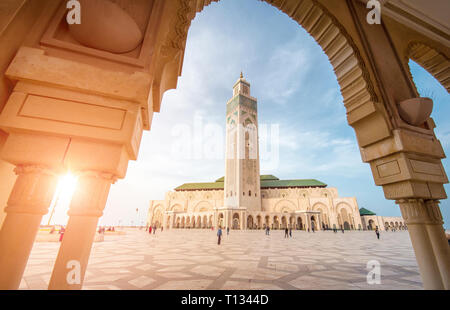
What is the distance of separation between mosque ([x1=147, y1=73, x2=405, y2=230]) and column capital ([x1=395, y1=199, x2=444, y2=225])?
2671cm

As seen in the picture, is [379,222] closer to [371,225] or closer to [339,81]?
[371,225]

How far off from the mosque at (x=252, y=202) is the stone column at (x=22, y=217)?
91.4 feet

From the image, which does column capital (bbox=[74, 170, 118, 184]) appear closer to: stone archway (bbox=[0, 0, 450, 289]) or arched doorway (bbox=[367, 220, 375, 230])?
stone archway (bbox=[0, 0, 450, 289])

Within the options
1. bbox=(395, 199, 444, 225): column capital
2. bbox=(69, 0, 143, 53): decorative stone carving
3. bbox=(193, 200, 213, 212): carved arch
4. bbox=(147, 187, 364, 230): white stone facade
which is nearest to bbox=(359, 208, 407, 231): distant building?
bbox=(147, 187, 364, 230): white stone facade

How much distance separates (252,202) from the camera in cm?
3312

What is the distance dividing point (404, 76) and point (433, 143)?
1057 mm

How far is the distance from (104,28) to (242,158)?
107 feet

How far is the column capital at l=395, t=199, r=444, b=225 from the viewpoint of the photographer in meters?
2.05

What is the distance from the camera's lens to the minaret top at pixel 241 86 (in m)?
40.7

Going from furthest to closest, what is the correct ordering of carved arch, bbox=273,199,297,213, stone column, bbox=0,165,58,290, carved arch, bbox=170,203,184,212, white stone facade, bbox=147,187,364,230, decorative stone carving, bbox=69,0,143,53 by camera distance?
carved arch, bbox=170,203,184,212, carved arch, bbox=273,199,297,213, white stone facade, bbox=147,187,364,230, decorative stone carving, bbox=69,0,143,53, stone column, bbox=0,165,58,290

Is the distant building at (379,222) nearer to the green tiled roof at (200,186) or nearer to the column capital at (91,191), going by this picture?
the green tiled roof at (200,186)

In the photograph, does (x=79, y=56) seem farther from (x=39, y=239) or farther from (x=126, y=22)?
(x=39, y=239)

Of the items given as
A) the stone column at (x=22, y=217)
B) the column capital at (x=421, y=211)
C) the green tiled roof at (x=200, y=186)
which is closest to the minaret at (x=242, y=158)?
the green tiled roof at (x=200, y=186)
